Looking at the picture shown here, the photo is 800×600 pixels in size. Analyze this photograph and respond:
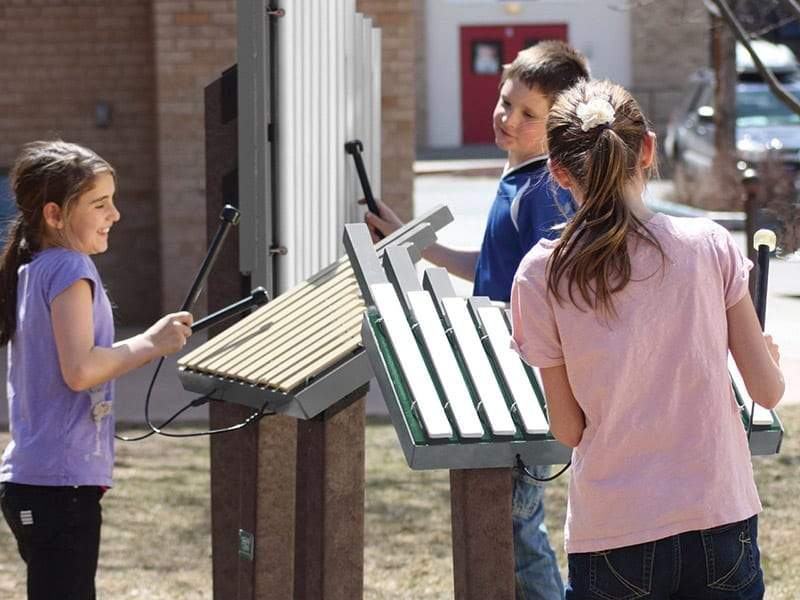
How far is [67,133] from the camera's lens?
1099cm

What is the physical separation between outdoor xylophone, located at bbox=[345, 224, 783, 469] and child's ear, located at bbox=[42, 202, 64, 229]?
0.80 metres

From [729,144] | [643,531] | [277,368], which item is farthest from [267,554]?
[729,144]

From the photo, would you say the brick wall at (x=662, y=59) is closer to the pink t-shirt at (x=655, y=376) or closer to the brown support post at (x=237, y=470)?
the brown support post at (x=237, y=470)

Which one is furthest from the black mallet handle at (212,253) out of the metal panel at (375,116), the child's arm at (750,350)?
the child's arm at (750,350)

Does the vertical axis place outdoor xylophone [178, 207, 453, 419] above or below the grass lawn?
above

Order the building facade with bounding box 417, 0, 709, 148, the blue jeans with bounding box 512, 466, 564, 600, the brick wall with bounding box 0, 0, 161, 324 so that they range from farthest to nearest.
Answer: the building facade with bounding box 417, 0, 709, 148
the brick wall with bounding box 0, 0, 161, 324
the blue jeans with bounding box 512, 466, 564, 600

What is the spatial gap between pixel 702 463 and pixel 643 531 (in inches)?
6.0

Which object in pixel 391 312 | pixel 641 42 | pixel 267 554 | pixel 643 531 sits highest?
pixel 641 42

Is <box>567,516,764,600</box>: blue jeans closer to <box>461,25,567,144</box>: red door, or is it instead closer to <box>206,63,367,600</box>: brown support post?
<box>206,63,367,600</box>: brown support post

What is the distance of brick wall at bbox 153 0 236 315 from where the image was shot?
34.3ft

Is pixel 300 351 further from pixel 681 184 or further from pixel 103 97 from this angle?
pixel 681 184

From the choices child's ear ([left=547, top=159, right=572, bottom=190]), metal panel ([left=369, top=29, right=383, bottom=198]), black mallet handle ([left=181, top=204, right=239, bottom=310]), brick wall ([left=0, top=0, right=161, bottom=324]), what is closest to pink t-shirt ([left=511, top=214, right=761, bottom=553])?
child's ear ([left=547, top=159, right=572, bottom=190])

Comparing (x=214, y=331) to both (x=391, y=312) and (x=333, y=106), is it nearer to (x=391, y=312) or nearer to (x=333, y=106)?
(x=333, y=106)

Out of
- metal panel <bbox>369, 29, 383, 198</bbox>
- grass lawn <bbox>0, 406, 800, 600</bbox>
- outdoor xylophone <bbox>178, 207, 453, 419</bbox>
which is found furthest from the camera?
grass lawn <bbox>0, 406, 800, 600</bbox>
